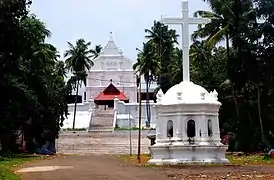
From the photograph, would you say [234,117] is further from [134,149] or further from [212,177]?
[212,177]

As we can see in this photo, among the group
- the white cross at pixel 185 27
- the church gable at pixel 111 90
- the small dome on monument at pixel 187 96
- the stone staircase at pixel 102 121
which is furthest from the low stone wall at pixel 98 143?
the church gable at pixel 111 90

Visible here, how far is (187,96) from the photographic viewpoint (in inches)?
947

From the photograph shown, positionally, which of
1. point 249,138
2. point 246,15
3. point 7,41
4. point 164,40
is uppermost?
point 164,40

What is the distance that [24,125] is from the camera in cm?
3997

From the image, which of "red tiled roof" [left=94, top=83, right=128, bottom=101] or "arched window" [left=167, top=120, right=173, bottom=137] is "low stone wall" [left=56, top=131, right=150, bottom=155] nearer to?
"arched window" [left=167, top=120, right=173, bottom=137]

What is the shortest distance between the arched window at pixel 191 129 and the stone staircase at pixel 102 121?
108 ft

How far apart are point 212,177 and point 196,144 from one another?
6995 mm

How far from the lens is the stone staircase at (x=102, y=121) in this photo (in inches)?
2303

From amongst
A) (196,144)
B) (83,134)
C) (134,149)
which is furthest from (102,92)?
(196,144)

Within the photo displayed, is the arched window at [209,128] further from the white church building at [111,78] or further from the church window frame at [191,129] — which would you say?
the white church building at [111,78]

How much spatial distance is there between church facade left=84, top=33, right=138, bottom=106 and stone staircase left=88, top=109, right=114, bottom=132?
11.9 metres

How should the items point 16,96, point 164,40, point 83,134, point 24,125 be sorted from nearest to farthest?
point 16,96, point 24,125, point 83,134, point 164,40

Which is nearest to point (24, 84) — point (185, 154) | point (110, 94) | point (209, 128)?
point (209, 128)

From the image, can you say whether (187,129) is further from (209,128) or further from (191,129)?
(209,128)
